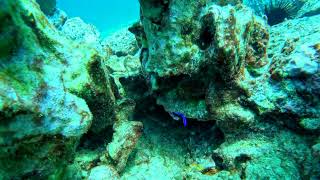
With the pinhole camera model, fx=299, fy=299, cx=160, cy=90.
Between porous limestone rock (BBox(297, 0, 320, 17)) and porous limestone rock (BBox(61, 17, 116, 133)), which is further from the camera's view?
porous limestone rock (BBox(297, 0, 320, 17))

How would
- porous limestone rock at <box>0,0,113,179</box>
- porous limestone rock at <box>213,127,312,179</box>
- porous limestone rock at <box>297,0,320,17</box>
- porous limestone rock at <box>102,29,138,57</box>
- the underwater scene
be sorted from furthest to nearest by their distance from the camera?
porous limestone rock at <box>297,0,320,17</box> → porous limestone rock at <box>102,29,138,57</box> → porous limestone rock at <box>213,127,312,179</box> → the underwater scene → porous limestone rock at <box>0,0,113,179</box>

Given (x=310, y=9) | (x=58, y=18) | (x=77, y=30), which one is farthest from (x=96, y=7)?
(x=310, y=9)

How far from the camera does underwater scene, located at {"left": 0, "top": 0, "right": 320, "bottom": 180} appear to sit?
2.01 metres

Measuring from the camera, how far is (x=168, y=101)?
3383 mm

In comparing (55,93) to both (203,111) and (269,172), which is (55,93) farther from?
(269,172)

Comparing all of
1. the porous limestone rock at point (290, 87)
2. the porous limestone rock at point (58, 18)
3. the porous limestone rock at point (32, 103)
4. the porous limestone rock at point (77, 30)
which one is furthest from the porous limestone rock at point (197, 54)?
the porous limestone rock at point (58, 18)

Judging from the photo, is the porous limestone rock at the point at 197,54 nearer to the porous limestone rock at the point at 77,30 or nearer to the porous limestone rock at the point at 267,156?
the porous limestone rock at the point at 267,156

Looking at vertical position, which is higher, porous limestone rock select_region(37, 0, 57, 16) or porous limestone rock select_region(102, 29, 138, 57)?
porous limestone rock select_region(37, 0, 57, 16)

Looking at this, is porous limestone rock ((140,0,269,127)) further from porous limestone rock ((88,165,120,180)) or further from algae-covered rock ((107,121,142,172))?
porous limestone rock ((88,165,120,180))

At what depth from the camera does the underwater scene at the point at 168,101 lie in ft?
6.61

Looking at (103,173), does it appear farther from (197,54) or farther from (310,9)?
(310,9)

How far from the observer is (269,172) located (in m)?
2.68

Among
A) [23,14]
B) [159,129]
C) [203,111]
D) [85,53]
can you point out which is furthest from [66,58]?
[159,129]

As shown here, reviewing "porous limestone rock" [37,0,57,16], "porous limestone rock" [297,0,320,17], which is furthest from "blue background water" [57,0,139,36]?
"porous limestone rock" [297,0,320,17]
